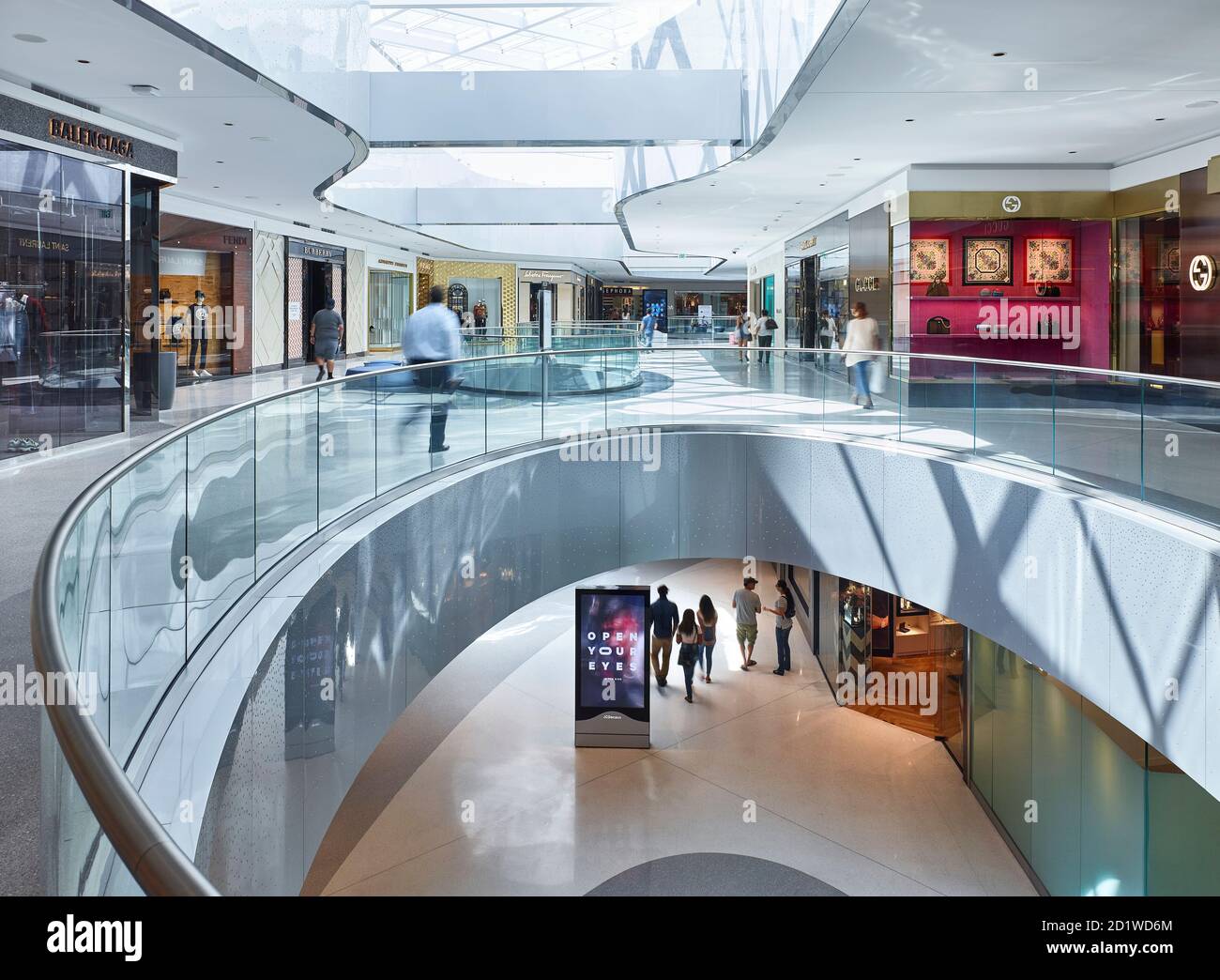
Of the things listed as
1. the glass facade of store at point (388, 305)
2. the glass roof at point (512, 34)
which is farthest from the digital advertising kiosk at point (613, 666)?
the glass facade of store at point (388, 305)

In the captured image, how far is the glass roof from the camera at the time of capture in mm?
17547

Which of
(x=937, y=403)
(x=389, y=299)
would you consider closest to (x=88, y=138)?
(x=937, y=403)

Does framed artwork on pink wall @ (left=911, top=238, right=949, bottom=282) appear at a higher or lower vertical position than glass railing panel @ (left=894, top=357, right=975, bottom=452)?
higher

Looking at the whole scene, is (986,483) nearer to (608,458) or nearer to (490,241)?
(608,458)

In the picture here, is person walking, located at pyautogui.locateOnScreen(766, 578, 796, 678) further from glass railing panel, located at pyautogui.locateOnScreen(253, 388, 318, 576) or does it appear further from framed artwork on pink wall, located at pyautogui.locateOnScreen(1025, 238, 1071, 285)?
glass railing panel, located at pyautogui.locateOnScreen(253, 388, 318, 576)

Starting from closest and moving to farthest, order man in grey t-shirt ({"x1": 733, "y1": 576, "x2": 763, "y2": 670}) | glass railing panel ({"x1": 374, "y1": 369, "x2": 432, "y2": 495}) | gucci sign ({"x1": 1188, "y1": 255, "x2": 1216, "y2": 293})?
glass railing panel ({"x1": 374, "y1": 369, "x2": 432, "y2": 495})
gucci sign ({"x1": 1188, "y1": 255, "x2": 1216, "y2": 293})
man in grey t-shirt ({"x1": 733, "y1": 576, "x2": 763, "y2": 670})

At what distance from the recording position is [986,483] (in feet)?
33.1

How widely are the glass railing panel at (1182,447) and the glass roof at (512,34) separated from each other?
36.8ft

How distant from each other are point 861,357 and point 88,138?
9.03 m

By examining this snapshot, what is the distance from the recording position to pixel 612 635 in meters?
14.7

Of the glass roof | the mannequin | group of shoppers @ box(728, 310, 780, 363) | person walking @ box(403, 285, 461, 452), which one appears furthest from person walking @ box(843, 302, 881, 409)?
the mannequin

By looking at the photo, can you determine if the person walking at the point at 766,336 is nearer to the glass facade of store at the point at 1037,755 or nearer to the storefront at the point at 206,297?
the glass facade of store at the point at 1037,755

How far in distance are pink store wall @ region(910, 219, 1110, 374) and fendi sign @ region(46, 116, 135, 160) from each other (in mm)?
10537

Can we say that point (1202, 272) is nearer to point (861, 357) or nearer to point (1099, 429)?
point (861, 357)
